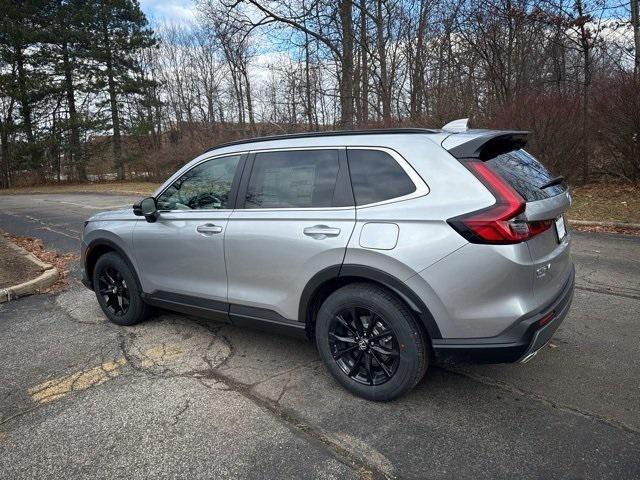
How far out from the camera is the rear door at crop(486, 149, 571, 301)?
2.67 meters

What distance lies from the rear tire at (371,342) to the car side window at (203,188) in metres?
1.31

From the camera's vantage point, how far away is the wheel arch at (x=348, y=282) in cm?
270

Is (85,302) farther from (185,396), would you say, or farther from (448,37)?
(448,37)

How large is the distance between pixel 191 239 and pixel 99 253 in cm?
162

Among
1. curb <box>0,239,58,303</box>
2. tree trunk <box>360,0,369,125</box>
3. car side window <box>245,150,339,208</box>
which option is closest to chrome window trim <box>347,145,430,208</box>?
car side window <box>245,150,339,208</box>

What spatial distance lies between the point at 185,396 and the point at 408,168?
84.7 inches

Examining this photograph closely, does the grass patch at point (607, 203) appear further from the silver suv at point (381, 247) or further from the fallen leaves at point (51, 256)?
the fallen leaves at point (51, 256)

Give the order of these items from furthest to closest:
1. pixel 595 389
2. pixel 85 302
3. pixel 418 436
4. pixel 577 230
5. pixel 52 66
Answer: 1. pixel 52 66
2. pixel 577 230
3. pixel 85 302
4. pixel 595 389
5. pixel 418 436

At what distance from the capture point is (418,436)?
8.75ft

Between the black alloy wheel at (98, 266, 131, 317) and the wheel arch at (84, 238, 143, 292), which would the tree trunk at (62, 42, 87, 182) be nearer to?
the wheel arch at (84, 238, 143, 292)

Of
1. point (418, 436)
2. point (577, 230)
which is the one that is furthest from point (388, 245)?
point (577, 230)

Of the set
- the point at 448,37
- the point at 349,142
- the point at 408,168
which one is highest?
the point at 448,37

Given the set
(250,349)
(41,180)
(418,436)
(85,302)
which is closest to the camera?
(418,436)

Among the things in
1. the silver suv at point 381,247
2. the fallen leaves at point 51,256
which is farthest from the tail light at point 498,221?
the fallen leaves at point 51,256
